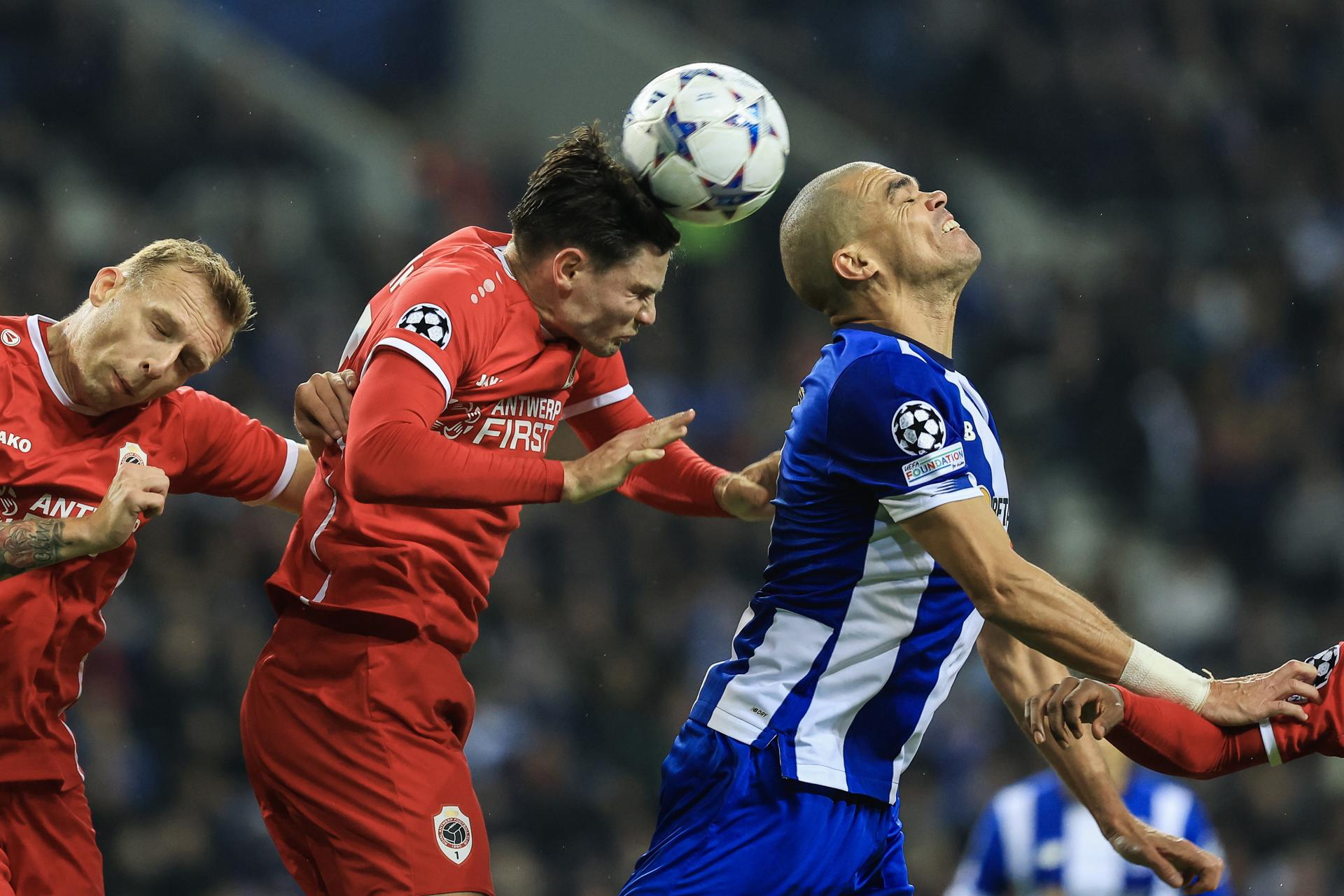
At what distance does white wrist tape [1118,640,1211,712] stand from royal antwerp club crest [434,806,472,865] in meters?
1.56

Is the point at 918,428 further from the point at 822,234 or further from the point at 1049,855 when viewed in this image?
the point at 1049,855

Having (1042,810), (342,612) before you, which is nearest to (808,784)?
(342,612)

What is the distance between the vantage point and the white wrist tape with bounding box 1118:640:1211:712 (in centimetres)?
337

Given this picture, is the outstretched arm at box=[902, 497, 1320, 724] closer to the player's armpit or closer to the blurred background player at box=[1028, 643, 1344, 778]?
the player's armpit

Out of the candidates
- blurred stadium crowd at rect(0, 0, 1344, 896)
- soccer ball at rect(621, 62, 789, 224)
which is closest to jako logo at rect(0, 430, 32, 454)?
soccer ball at rect(621, 62, 789, 224)

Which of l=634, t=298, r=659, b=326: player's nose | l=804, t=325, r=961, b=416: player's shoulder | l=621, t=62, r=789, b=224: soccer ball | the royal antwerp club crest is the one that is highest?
l=621, t=62, r=789, b=224: soccer ball

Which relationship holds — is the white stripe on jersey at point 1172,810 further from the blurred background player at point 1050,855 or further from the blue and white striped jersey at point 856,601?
the blue and white striped jersey at point 856,601

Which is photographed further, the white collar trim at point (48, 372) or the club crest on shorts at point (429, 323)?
the white collar trim at point (48, 372)

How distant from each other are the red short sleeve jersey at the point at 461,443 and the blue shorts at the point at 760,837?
2.44ft

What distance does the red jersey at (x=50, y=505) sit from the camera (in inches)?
149

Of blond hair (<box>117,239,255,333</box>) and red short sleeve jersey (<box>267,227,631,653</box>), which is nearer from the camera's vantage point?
red short sleeve jersey (<box>267,227,631,653</box>)

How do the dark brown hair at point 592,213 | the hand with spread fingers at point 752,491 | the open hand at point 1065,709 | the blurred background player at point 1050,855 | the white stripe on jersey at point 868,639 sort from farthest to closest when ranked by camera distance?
the blurred background player at point 1050,855 → the hand with spread fingers at point 752,491 → the dark brown hair at point 592,213 → the white stripe on jersey at point 868,639 → the open hand at point 1065,709

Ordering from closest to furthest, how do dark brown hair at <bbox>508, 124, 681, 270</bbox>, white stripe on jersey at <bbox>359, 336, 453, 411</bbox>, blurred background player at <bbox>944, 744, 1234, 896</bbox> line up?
white stripe on jersey at <bbox>359, 336, 453, 411</bbox>, dark brown hair at <bbox>508, 124, 681, 270</bbox>, blurred background player at <bbox>944, 744, 1234, 896</bbox>

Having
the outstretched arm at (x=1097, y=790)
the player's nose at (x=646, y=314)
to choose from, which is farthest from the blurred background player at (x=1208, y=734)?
the player's nose at (x=646, y=314)
